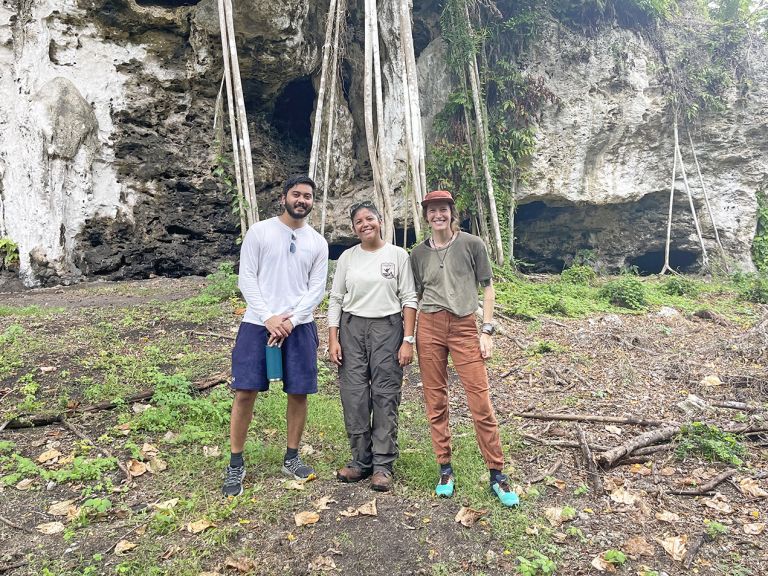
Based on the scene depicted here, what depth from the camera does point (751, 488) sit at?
280cm

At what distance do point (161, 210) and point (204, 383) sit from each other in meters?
7.07

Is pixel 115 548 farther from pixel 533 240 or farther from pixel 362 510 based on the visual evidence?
pixel 533 240

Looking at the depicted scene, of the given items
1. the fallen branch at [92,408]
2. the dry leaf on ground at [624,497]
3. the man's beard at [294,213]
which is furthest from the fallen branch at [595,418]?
the fallen branch at [92,408]

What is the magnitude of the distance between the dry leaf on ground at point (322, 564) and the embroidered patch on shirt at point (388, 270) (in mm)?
1480

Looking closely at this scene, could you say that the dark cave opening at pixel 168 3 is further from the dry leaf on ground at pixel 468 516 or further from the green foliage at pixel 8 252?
the dry leaf on ground at pixel 468 516

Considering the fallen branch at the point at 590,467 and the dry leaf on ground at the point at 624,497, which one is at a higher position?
the fallen branch at the point at 590,467

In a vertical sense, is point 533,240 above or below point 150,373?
above

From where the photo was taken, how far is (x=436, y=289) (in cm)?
279

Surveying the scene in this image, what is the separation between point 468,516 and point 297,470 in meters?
1.07

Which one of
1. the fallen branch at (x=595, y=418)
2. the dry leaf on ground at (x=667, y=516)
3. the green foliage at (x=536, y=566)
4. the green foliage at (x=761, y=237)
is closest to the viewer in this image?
the green foliage at (x=536, y=566)

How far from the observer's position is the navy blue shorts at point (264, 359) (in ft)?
8.77

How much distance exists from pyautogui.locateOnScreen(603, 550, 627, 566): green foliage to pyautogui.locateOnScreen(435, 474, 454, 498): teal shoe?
833mm

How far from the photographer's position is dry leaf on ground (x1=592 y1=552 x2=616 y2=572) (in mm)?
2166

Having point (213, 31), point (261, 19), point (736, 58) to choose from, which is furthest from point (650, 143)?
point (213, 31)
